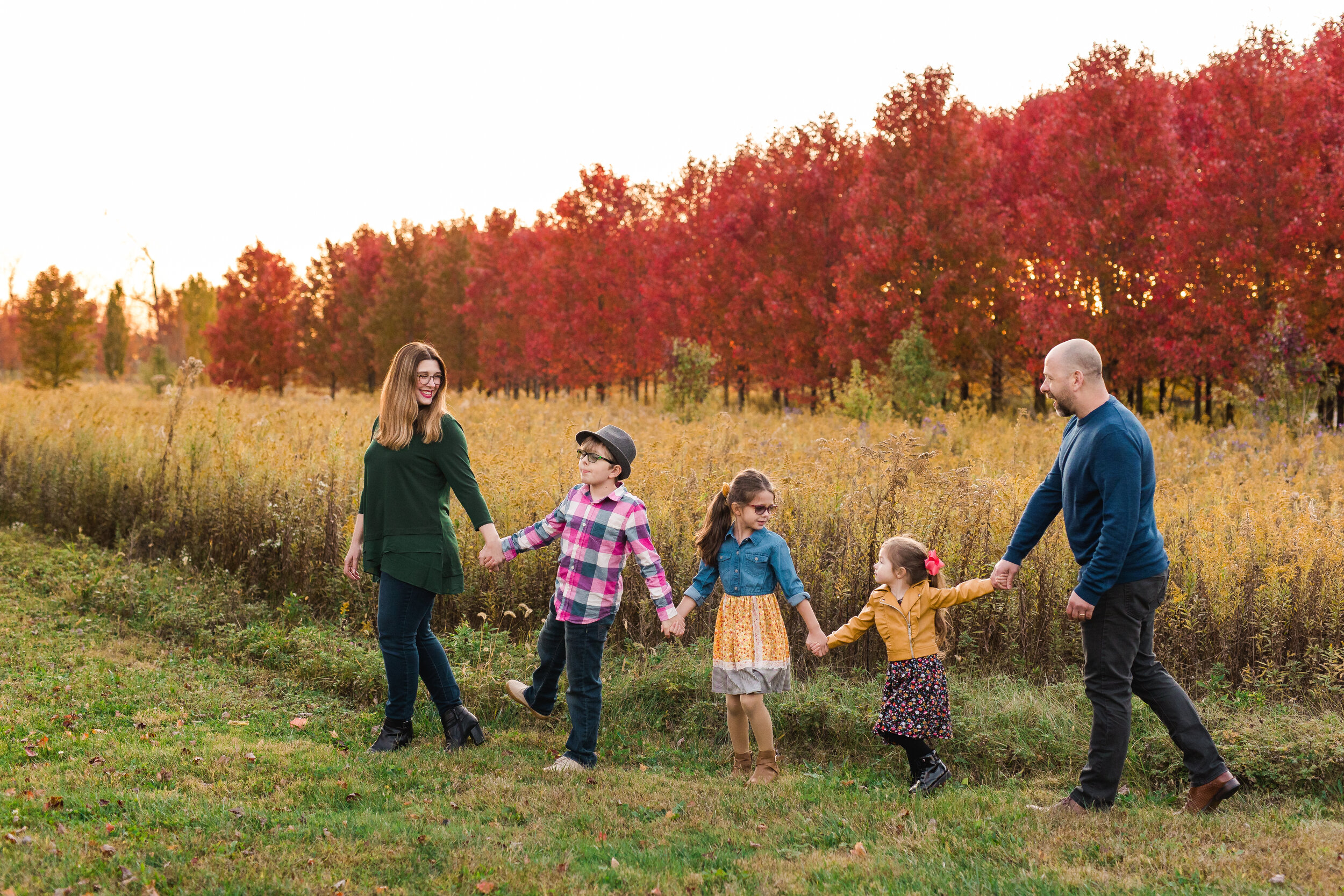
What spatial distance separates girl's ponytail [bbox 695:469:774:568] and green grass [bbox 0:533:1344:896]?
1123mm

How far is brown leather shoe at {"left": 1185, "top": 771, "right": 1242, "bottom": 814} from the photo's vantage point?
411cm

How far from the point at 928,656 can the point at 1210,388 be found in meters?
18.3

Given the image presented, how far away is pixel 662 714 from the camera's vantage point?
5551mm

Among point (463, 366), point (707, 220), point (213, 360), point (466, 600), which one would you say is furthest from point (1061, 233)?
point (213, 360)

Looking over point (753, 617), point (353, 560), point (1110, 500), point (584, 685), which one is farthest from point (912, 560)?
point (353, 560)

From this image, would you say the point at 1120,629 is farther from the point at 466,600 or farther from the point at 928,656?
→ the point at 466,600

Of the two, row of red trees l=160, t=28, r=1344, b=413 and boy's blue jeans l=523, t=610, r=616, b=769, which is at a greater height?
row of red trees l=160, t=28, r=1344, b=413

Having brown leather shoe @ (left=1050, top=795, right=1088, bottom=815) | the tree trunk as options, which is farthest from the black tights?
the tree trunk

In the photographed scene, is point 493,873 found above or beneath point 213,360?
beneath

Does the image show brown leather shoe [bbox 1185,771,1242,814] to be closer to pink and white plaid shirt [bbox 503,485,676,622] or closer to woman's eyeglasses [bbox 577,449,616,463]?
pink and white plaid shirt [bbox 503,485,676,622]

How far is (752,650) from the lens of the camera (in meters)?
4.64

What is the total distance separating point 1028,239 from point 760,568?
1546 cm

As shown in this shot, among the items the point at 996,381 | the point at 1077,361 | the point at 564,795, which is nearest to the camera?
the point at 1077,361

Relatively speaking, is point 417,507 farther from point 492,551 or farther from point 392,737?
point 392,737
